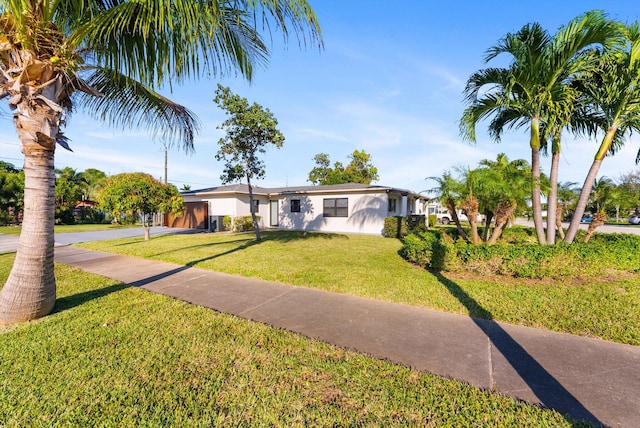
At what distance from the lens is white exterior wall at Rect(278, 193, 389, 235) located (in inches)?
646

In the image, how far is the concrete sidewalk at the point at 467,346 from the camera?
2490 mm

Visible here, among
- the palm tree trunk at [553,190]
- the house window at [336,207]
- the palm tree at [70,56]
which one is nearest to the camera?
the palm tree at [70,56]

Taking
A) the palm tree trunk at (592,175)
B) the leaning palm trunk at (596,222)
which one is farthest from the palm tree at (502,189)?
the leaning palm trunk at (596,222)

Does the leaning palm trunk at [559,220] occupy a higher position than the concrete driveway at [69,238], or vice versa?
the leaning palm trunk at [559,220]

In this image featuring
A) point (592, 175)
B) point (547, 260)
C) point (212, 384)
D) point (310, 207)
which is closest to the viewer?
point (212, 384)

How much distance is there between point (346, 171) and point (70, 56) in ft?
107

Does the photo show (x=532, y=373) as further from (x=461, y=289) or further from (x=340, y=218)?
(x=340, y=218)

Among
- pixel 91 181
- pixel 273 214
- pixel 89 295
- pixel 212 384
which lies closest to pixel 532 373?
pixel 212 384

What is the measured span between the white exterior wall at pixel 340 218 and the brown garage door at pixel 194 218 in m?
5.43

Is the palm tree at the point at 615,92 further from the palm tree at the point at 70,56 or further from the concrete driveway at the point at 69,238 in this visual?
the concrete driveway at the point at 69,238

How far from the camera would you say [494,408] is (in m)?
2.29

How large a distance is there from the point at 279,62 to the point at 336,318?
154 inches

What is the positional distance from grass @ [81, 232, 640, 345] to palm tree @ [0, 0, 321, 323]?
384 centimetres

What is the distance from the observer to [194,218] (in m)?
20.9
